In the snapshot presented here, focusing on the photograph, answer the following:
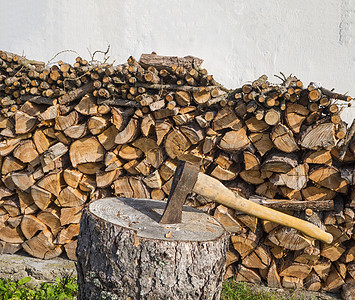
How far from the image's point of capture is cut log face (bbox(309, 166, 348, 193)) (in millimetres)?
2818

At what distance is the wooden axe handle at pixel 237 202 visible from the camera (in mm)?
1971

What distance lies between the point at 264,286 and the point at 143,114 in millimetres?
1941

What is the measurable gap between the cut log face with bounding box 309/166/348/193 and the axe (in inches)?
31.1

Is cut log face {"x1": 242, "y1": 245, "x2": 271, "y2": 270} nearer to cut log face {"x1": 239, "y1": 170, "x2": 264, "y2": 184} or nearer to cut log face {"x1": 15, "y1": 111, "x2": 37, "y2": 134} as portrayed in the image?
cut log face {"x1": 239, "y1": 170, "x2": 264, "y2": 184}

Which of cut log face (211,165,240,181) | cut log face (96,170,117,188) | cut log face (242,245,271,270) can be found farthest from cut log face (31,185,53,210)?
cut log face (242,245,271,270)

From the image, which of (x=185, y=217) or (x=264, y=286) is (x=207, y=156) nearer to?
(x=185, y=217)

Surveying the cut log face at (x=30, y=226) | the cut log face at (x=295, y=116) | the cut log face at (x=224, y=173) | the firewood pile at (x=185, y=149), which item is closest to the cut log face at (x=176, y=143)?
the firewood pile at (x=185, y=149)

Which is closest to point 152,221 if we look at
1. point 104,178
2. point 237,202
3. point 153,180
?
point 237,202

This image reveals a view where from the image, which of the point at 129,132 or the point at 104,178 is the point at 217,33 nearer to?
the point at 129,132

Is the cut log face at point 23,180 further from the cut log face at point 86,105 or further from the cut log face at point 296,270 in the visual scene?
the cut log face at point 296,270

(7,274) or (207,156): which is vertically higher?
(207,156)

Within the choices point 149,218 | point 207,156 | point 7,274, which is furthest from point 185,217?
point 7,274

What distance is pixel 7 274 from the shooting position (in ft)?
10.1

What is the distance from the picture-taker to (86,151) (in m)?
3.11
